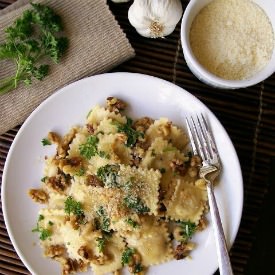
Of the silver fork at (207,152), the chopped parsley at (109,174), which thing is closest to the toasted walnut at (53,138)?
the chopped parsley at (109,174)

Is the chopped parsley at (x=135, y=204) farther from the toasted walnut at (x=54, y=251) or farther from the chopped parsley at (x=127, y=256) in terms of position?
the toasted walnut at (x=54, y=251)

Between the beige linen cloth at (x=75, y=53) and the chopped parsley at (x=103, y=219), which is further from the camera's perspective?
the beige linen cloth at (x=75, y=53)

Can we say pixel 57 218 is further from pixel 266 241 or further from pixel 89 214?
pixel 266 241

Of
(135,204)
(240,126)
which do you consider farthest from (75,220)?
(240,126)

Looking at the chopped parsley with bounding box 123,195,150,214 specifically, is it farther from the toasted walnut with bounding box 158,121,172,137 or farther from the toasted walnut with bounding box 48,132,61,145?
the toasted walnut with bounding box 48,132,61,145

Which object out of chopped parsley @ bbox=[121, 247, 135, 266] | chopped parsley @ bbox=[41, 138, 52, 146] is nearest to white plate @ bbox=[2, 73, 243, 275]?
chopped parsley @ bbox=[41, 138, 52, 146]

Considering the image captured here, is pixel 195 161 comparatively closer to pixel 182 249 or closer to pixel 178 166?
pixel 178 166
